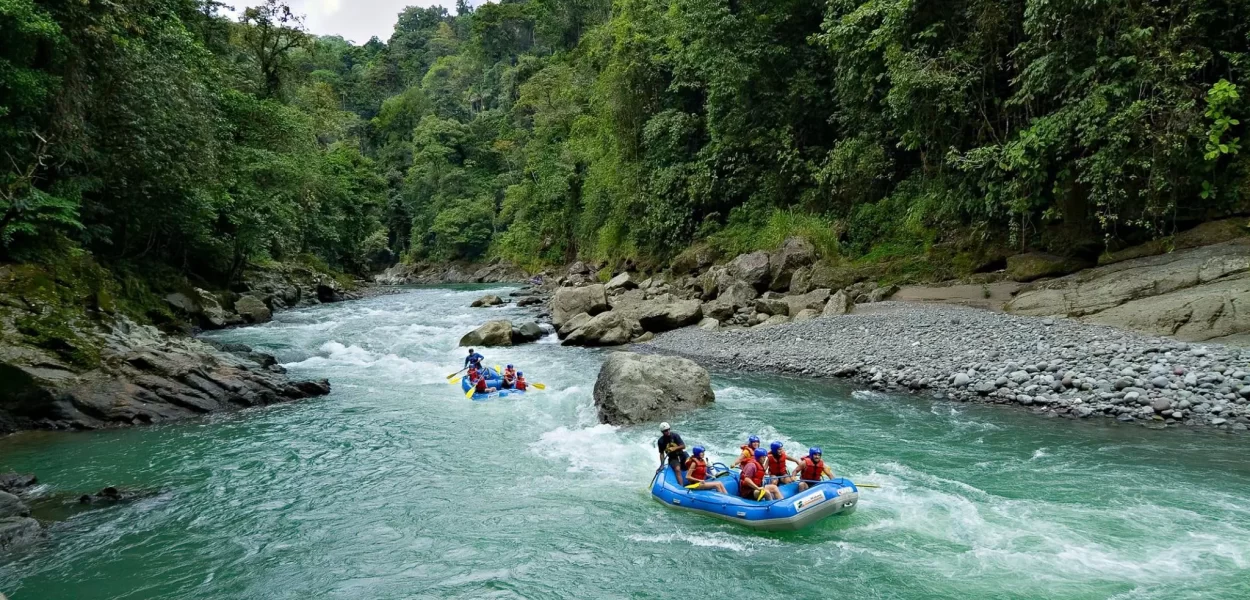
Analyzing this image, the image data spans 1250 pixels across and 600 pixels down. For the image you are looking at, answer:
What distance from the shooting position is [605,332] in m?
20.4

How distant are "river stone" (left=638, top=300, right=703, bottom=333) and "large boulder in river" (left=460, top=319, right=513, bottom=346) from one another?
164 inches

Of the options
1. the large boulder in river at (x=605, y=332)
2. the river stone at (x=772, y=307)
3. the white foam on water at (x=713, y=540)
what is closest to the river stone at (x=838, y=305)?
the river stone at (x=772, y=307)

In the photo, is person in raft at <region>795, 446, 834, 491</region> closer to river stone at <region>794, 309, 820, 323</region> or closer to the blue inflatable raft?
the blue inflatable raft

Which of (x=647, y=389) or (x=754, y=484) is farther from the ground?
(x=647, y=389)

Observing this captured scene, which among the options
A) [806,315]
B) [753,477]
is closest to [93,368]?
[753,477]

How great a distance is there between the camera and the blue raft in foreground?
768cm

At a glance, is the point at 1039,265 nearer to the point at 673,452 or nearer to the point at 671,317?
the point at 671,317

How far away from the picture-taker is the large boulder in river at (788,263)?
21.9 m

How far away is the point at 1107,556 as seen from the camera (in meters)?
6.78

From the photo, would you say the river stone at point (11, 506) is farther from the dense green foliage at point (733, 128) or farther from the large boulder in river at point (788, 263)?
the large boulder in river at point (788, 263)

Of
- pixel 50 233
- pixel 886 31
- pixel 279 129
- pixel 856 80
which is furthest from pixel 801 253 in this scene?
pixel 279 129

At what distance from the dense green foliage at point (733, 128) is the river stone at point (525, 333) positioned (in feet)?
28.4

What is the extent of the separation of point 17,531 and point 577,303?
16.8 metres

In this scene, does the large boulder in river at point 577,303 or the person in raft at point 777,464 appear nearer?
the person in raft at point 777,464
